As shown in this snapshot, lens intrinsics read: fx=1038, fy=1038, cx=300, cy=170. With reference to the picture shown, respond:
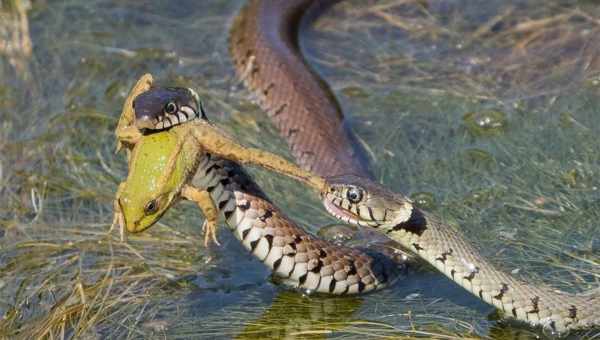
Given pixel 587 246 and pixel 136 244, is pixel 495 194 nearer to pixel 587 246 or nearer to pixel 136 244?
pixel 587 246

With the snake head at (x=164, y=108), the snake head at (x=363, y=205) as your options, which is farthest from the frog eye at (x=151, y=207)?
the snake head at (x=363, y=205)

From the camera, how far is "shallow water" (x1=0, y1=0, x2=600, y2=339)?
17.9 ft

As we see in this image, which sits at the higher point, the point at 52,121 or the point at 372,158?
the point at 372,158

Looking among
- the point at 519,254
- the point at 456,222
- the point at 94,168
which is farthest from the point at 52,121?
the point at 519,254

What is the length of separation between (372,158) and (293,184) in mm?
642

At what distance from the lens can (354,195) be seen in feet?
18.1

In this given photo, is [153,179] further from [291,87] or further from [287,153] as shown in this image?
[291,87]

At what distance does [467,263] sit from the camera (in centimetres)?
546

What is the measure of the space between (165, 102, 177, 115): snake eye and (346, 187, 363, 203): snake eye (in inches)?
44.0

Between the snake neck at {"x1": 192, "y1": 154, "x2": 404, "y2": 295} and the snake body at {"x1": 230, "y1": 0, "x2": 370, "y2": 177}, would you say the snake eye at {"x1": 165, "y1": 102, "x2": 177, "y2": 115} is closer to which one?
the snake neck at {"x1": 192, "y1": 154, "x2": 404, "y2": 295}

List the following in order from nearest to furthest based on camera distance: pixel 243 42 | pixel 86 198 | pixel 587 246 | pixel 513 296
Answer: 1. pixel 513 296
2. pixel 587 246
3. pixel 86 198
4. pixel 243 42

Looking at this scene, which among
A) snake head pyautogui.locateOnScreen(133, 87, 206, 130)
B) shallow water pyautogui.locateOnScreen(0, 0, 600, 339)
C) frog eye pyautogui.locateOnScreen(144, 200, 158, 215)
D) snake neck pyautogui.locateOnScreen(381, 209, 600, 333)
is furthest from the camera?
shallow water pyautogui.locateOnScreen(0, 0, 600, 339)

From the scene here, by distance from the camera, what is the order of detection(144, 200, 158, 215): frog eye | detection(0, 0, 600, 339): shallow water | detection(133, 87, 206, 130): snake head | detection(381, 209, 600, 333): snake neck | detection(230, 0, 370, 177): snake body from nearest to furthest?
detection(144, 200, 158, 215): frog eye
detection(133, 87, 206, 130): snake head
detection(381, 209, 600, 333): snake neck
detection(0, 0, 600, 339): shallow water
detection(230, 0, 370, 177): snake body

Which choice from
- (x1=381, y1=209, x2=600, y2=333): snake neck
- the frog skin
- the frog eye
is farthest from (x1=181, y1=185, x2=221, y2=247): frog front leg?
(x1=381, y1=209, x2=600, y2=333): snake neck
